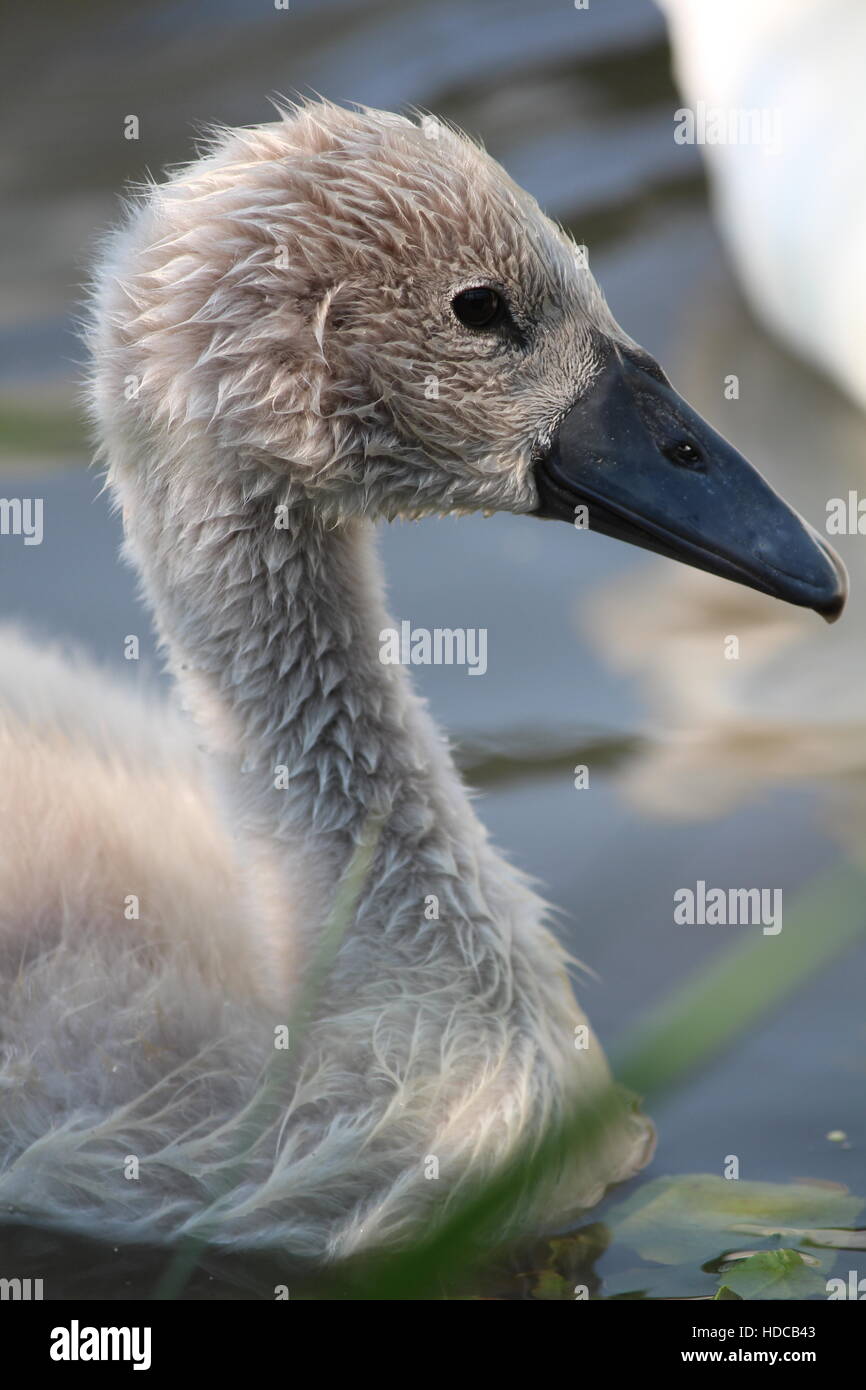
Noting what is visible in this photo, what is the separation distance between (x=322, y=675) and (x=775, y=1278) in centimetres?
111

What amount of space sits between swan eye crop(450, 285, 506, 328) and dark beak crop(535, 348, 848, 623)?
19cm

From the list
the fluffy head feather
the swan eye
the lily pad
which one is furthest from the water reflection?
the swan eye

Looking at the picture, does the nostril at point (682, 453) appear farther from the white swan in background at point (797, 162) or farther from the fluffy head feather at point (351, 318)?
the white swan in background at point (797, 162)

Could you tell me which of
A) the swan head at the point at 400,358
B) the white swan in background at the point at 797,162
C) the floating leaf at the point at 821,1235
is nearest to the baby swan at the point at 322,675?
the swan head at the point at 400,358

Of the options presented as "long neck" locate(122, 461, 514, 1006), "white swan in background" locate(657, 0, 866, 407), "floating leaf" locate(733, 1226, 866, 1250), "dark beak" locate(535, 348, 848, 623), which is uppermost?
"white swan in background" locate(657, 0, 866, 407)

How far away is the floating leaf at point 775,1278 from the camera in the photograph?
266cm

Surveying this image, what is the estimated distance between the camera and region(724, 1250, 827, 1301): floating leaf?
2.66 metres

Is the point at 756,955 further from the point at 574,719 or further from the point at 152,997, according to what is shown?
the point at 574,719

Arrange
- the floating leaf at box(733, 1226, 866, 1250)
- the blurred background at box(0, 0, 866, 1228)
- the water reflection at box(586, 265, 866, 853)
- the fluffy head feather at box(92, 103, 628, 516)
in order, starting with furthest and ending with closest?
the water reflection at box(586, 265, 866, 853)
the blurred background at box(0, 0, 866, 1228)
the floating leaf at box(733, 1226, 866, 1250)
the fluffy head feather at box(92, 103, 628, 516)

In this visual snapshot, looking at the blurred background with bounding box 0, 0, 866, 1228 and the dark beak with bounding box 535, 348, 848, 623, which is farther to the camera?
the blurred background with bounding box 0, 0, 866, 1228

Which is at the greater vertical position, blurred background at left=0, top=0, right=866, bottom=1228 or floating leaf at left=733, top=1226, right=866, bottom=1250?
blurred background at left=0, top=0, right=866, bottom=1228

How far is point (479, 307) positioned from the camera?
8.92 ft

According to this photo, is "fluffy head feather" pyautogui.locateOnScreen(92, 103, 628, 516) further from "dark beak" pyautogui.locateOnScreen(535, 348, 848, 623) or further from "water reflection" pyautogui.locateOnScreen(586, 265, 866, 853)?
"water reflection" pyautogui.locateOnScreen(586, 265, 866, 853)

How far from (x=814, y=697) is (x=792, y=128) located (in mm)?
1727
